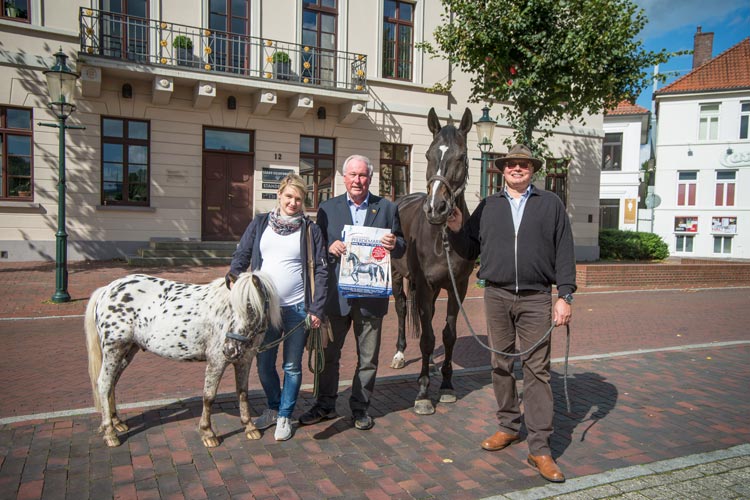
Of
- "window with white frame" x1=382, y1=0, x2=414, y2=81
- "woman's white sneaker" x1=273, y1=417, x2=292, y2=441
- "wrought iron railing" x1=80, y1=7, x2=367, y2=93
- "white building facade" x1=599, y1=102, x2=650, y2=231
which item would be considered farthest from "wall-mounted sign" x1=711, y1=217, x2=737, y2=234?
"woman's white sneaker" x1=273, y1=417, x2=292, y2=441

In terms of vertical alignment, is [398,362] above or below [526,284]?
below

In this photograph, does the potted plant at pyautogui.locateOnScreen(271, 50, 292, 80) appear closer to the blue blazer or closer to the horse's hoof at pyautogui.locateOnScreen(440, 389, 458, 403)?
the blue blazer

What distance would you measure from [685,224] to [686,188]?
7.71ft

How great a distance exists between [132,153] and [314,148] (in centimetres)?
576

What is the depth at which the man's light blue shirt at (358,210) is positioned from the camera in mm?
4387

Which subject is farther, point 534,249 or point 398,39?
point 398,39

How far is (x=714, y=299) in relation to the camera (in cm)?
1336

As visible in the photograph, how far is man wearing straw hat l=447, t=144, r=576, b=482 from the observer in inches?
150

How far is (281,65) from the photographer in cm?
1720

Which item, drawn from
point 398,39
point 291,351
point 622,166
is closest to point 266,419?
point 291,351

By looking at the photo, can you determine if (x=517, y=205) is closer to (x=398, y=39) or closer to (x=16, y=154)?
(x=16, y=154)

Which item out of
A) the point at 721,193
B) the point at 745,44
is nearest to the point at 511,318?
the point at 721,193

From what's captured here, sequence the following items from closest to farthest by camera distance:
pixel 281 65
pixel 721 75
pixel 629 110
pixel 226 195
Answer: pixel 226 195
pixel 281 65
pixel 721 75
pixel 629 110

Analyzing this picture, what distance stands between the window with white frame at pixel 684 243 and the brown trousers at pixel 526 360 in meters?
35.2
